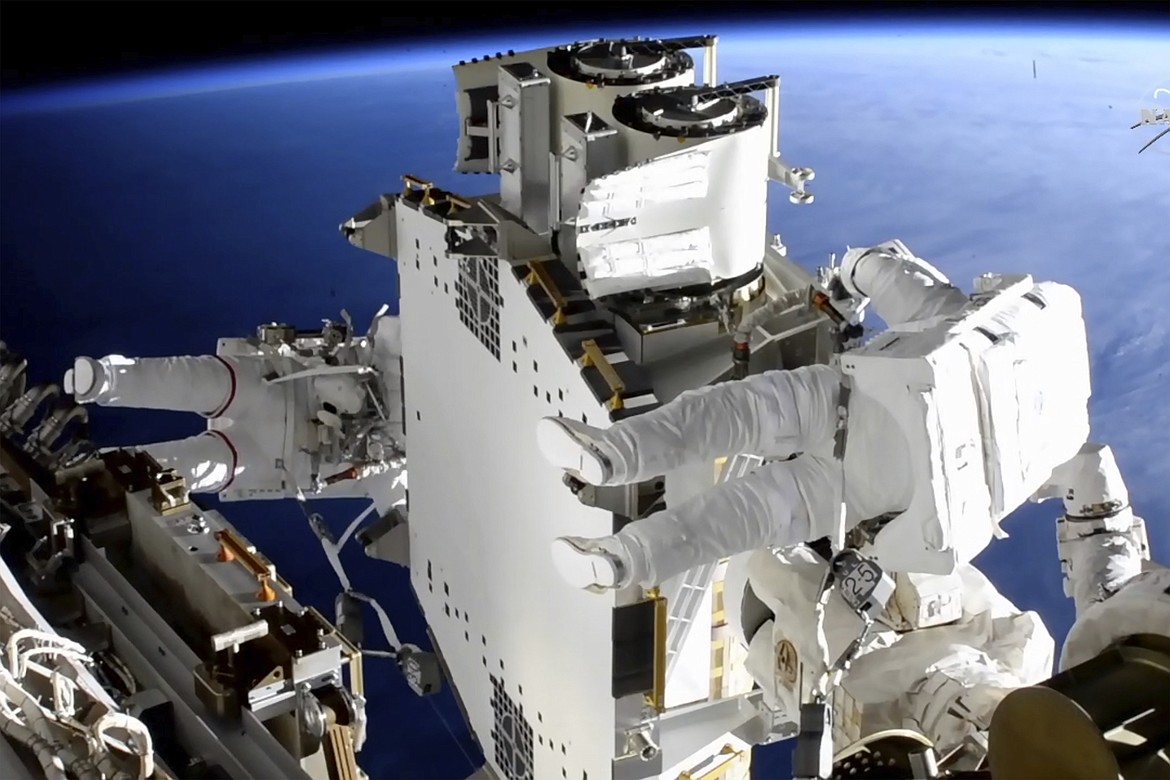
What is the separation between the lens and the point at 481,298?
14.9ft

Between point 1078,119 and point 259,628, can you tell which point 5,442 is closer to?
point 259,628

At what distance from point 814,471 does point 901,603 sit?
96 centimetres

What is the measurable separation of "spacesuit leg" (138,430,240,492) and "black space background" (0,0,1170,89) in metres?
6.77

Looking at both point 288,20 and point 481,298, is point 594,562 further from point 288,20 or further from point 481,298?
point 288,20

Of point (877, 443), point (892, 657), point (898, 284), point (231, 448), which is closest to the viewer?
point (877, 443)

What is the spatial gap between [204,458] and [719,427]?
3144 millimetres

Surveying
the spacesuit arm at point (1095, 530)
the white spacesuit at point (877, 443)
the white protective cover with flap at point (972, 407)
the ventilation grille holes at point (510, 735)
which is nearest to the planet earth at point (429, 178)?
the ventilation grille holes at point (510, 735)

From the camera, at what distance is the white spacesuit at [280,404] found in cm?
553

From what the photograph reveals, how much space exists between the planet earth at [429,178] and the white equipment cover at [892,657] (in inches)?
87.4

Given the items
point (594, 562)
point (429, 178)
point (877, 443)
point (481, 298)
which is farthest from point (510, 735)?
point (429, 178)

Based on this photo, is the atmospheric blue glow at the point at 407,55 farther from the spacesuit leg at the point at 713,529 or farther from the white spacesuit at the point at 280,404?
the spacesuit leg at the point at 713,529

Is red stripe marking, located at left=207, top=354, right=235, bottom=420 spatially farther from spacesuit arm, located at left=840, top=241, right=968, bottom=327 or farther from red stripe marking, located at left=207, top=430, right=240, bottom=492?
spacesuit arm, located at left=840, top=241, right=968, bottom=327

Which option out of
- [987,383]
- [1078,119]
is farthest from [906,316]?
[1078,119]

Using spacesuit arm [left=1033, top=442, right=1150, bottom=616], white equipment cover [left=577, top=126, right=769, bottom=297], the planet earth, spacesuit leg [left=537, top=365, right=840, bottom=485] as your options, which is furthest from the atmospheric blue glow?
spacesuit leg [left=537, top=365, right=840, bottom=485]
